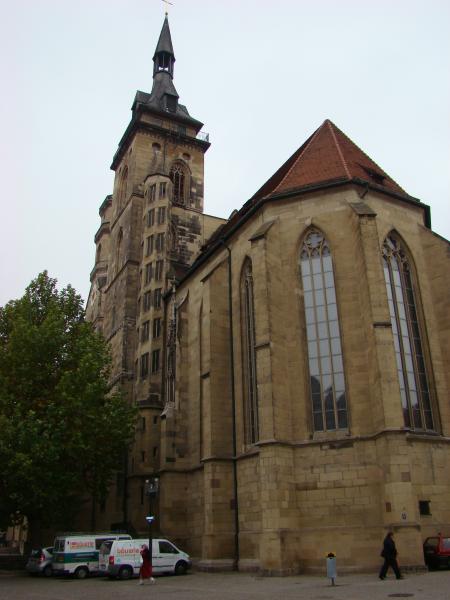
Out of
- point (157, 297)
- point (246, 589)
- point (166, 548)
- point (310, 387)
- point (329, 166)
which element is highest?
point (329, 166)

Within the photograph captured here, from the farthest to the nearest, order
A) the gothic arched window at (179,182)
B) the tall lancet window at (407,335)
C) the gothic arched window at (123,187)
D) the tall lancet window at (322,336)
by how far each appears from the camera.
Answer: the gothic arched window at (123,187) < the gothic arched window at (179,182) < the tall lancet window at (322,336) < the tall lancet window at (407,335)

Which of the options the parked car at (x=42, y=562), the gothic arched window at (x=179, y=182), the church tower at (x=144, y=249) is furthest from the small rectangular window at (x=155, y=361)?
the gothic arched window at (x=179, y=182)

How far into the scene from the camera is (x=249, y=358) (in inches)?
866

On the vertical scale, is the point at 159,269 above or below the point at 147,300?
above

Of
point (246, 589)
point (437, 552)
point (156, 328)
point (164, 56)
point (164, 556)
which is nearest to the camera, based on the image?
point (246, 589)

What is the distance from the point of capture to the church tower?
1131 inches

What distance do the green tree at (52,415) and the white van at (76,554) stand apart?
4.95 feet

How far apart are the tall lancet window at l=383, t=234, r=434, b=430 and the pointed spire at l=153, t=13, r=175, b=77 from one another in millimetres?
33459

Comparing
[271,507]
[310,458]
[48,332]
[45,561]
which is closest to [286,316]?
[310,458]

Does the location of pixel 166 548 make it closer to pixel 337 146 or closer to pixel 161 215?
pixel 337 146

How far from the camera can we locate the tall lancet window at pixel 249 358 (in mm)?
21016

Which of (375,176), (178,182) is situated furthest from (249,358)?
(178,182)

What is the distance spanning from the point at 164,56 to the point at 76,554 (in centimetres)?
4103

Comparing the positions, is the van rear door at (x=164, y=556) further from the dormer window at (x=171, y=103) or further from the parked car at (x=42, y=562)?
the dormer window at (x=171, y=103)
